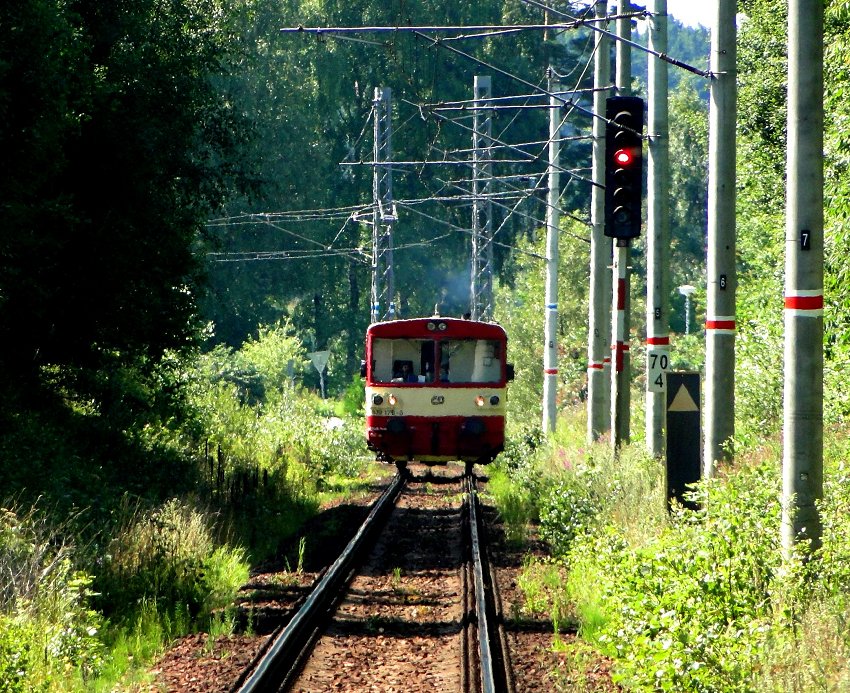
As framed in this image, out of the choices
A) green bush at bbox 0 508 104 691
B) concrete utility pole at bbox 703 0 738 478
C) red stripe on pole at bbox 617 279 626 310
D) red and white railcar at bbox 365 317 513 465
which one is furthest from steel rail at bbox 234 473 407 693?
red and white railcar at bbox 365 317 513 465

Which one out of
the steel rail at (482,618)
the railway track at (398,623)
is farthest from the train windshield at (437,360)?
the railway track at (398,623)

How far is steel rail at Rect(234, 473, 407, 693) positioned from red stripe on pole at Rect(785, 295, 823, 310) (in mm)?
4407

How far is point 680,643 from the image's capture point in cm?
748

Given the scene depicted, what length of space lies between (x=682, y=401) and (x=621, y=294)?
602 cm

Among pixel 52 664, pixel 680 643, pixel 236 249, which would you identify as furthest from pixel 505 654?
pixel 236 249

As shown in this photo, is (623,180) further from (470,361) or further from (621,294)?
(470,361)

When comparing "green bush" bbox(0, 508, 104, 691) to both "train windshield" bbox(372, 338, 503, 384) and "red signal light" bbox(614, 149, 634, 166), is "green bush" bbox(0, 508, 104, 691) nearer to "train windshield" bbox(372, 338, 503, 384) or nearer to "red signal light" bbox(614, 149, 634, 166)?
"red signal light" bbox(614, 149, 634, 166)

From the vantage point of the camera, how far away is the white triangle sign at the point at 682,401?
11.6 m

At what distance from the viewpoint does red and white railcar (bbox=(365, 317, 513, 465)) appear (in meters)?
22.5

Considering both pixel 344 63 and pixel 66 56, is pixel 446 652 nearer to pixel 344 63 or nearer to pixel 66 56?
pixel 66 56

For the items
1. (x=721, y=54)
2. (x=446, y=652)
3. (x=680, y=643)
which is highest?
(x=721, y=54)

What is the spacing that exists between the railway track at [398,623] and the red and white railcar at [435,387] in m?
4.50

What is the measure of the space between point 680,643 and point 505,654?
8.77 ft

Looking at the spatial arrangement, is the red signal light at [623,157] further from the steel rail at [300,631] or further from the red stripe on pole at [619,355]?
the steel rail at [300,631]
